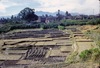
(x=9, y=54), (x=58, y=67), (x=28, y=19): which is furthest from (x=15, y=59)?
(x=28, y=19)

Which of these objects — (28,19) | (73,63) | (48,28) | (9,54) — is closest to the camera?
(73,63)

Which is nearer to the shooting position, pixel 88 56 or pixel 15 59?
pixel 88 56

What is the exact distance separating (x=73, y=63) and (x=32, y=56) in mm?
4102

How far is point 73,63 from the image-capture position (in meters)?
10.1

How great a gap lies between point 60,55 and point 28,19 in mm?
42464

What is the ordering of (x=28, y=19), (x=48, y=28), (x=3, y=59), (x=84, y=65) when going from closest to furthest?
1. (x=84, y=65)
2. (x=3, y=59)
3. (x=48, y=28)
4. (x=28, y=19)

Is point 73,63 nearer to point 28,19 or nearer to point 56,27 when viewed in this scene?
point 56,27

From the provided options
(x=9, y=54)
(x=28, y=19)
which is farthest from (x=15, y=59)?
(x=28, y=19)

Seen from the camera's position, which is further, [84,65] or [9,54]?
[9,54]

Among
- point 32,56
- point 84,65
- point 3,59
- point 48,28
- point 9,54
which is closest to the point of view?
point 84,65

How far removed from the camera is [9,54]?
14.5 metres

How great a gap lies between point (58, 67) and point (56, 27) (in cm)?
2917

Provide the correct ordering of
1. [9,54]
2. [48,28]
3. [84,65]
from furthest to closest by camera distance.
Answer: [48,28] → [9,54] → [84,65]

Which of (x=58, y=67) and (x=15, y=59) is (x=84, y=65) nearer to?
(x=58, y=67)
